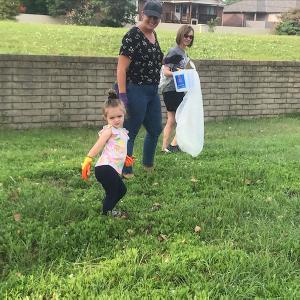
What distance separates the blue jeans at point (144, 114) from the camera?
5012 mm

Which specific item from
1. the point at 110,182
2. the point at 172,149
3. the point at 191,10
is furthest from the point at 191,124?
the point at 191,10

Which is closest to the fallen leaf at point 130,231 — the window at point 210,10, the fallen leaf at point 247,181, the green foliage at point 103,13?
the fallen leaf at point 247,181

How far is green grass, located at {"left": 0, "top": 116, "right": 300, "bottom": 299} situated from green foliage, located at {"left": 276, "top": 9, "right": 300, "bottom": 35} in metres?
30.9

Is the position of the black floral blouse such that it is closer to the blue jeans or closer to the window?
the blue jeans

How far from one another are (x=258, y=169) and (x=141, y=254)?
2532 mm

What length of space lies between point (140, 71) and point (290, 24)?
3302 centimetres

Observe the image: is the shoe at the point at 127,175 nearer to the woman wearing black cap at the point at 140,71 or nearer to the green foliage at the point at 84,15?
the woman wearing black cap at the point at 140,71

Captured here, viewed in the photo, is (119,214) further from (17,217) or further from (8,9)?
(8,9)

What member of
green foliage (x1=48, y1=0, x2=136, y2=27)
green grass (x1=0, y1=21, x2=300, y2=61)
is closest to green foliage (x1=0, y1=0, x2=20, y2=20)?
green foliage (x1=48, y1=0, x2=136, y2=27)

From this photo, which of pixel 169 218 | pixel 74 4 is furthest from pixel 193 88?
pixel 74 4

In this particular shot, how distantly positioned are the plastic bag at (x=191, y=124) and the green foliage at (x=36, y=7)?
39411 mm

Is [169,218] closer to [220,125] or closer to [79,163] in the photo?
[79,163]

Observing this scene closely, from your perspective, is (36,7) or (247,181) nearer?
(247,181)

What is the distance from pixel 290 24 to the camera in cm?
3538
